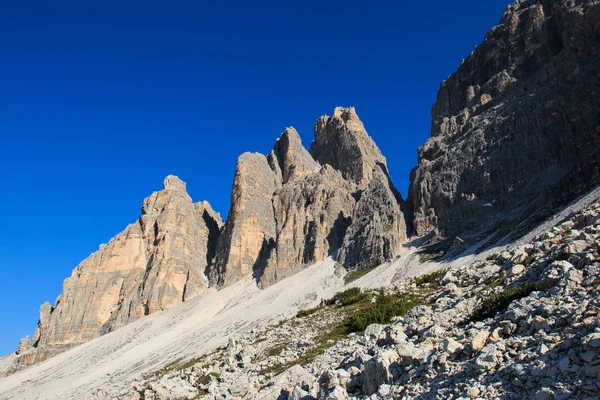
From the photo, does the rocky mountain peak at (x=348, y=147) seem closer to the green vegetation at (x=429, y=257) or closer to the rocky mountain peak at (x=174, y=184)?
the rocky mountain peak at (x=174, y=184)

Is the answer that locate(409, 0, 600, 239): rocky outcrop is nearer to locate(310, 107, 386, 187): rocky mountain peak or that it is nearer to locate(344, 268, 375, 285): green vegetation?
locate(344, 268, 375, 285): green vegetation

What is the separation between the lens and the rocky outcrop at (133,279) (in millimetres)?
131375

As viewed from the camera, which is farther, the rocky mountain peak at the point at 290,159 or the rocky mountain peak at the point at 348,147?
the rocky mountain peak at the point at 290,159

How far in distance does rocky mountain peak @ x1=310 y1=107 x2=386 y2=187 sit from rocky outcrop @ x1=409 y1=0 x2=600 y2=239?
89.9 ft

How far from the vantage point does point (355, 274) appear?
346ft

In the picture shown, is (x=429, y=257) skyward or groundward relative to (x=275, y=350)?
skyward

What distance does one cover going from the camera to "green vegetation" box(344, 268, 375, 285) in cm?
10294

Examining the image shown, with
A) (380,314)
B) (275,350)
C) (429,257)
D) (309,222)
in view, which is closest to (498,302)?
(380,314)

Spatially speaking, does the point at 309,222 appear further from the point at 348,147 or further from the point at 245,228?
the point at 348,147

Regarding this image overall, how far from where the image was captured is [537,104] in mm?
103000

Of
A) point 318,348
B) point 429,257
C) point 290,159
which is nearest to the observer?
point 318,348

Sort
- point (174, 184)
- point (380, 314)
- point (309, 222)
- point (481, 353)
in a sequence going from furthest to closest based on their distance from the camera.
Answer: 1. point (174, 184)
2. point (309, 222)
3. point (380, 314)
4. point (481, 353)

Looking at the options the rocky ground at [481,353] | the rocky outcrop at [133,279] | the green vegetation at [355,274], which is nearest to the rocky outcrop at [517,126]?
the green vegetation at [355,274]

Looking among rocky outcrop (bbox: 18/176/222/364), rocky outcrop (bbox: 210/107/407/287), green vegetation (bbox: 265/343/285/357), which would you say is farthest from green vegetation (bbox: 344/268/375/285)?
green vegetation (bbox: 265/343/285/357)
